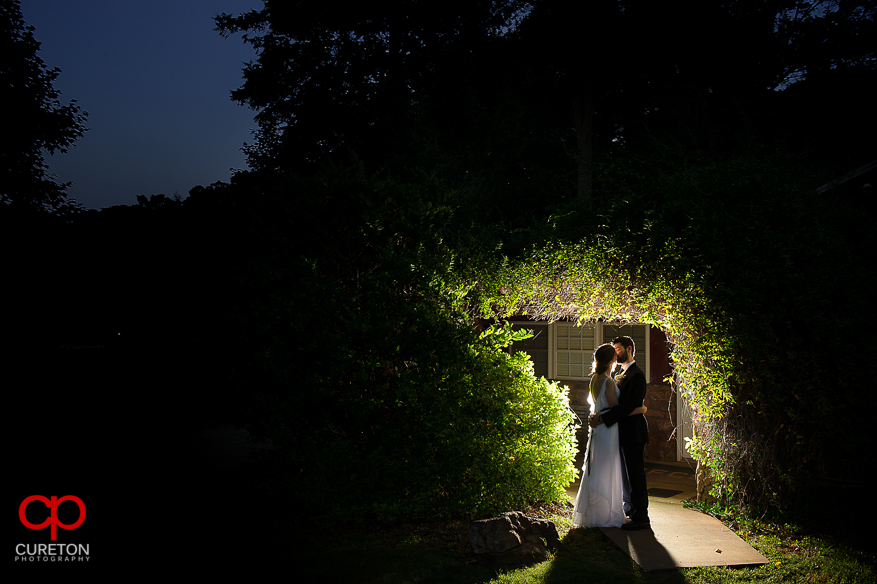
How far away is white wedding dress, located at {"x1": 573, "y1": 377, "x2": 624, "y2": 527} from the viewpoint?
600 centimetres

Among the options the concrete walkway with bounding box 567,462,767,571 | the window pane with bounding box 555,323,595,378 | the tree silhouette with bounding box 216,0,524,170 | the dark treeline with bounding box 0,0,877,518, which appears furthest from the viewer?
the tree silhouette with bounding box 216,0,524,170

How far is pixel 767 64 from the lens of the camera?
18062 mm

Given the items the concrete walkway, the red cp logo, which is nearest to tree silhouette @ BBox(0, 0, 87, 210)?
the red cp logo

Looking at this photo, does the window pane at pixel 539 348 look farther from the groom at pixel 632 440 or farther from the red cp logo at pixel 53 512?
the red cp logo at pixel 53 512

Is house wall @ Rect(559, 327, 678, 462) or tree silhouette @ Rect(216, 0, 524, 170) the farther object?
tree silhouette @ Rect(216, 0, 524, 170)

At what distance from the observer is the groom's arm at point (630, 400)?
5.94m

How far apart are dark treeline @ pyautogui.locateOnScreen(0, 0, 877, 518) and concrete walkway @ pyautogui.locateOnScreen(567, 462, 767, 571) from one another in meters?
1.24

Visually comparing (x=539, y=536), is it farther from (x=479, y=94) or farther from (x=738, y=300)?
(x=479, y=94)

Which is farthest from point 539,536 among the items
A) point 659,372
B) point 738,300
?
point 659,372

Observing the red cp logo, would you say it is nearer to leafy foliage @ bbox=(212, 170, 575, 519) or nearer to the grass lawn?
leafy foliage @ bbox=(212, 170, 575, 519)

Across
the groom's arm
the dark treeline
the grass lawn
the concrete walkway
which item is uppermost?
the dark treeline

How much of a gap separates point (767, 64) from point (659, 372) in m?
13.2

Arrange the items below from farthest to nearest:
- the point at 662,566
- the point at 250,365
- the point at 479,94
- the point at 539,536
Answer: the point at 479,94, the point at 250,365, the point at 539,536, the point at 662,566

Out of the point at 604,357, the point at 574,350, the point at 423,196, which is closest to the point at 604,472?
the point at 604,357
